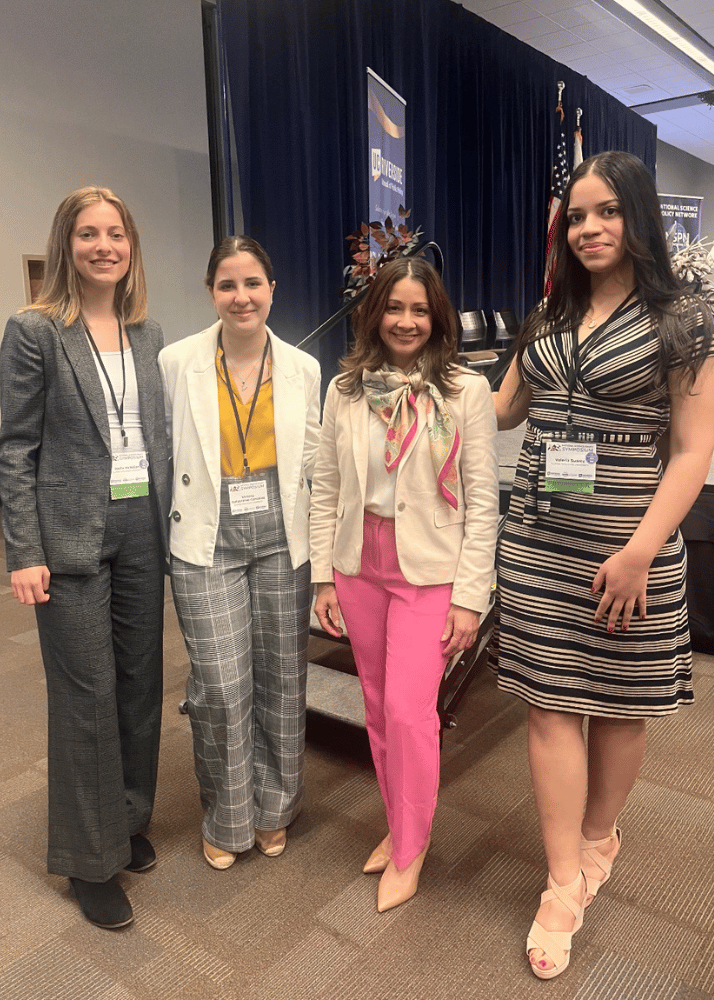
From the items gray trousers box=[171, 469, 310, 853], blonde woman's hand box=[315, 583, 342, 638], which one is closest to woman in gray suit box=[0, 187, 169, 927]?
gray trousers box=[171, 469, 310, 853]

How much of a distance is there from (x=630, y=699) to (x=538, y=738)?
8.5 inches

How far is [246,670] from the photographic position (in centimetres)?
186

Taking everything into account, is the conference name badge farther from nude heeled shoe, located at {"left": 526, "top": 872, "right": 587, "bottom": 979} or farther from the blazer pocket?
nude heeled shoe, located at {"left": 526, "top": 872, "right": 587, "bottom": 979}

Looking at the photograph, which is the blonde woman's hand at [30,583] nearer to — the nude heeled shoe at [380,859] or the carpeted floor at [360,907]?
the carpeted floor at [360,907]

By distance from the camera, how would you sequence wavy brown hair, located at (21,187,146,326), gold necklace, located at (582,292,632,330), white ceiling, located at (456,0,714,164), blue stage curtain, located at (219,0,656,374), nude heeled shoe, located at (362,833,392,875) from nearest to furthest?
gold necklace, located at (582,292,632,330), wavy brown hair, located at (21,187,146,326), nude heeled shoe, located at (362,833,392,875), blue stage curtain, located at (219,0,656,374), white ceiling, located at (456,0,714,164)

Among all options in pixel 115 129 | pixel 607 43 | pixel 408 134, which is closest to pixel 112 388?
pixel 115 129

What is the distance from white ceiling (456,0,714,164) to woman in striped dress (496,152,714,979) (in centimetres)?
604

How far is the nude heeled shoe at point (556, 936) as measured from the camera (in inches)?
62.0

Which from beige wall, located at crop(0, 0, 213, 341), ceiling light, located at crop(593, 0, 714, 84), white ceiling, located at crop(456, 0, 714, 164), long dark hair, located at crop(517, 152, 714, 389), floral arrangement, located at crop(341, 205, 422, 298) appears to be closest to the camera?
long dark hair, located at crop(517, 152, 714, 389)

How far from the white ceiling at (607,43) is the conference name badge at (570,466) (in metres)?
6.26

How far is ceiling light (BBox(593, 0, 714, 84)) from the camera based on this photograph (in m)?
6.25

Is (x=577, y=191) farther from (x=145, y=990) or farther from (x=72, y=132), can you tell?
(x=72, y=132)

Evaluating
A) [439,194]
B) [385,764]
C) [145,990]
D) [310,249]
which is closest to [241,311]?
[385,764]

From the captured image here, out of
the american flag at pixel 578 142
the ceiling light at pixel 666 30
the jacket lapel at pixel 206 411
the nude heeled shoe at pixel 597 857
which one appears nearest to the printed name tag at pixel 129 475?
the jacket lapel at pixel 206 411
